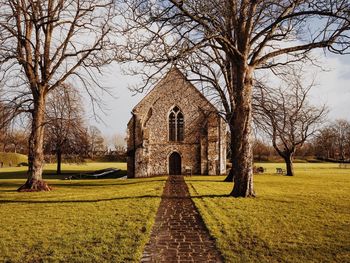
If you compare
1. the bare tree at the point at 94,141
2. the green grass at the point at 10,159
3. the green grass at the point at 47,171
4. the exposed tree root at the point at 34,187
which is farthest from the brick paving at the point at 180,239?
the green grass at the point at 10,159

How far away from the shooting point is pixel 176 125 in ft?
111

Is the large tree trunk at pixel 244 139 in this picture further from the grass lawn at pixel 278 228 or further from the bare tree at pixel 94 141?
the bare tree at pixel 94 141

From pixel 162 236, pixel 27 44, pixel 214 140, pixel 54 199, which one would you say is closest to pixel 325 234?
pixel 162 236

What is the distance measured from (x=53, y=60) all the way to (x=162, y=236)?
14.4m

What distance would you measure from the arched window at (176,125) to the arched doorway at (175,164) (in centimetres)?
167

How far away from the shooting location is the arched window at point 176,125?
3391 cm

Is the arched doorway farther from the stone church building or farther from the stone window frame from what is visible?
the stone window frame

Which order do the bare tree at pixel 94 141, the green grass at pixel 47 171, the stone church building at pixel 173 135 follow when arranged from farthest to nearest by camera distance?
the bare tree at pixel 94 141 < the green grass at pixel 47 171 < the stone church building at pixel 173 135

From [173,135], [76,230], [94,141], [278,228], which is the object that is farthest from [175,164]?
[94,141]

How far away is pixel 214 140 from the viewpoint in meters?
33.2

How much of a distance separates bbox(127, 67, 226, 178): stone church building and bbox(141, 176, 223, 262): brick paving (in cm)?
2139

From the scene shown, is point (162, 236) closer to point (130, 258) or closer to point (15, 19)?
point (130, 258)

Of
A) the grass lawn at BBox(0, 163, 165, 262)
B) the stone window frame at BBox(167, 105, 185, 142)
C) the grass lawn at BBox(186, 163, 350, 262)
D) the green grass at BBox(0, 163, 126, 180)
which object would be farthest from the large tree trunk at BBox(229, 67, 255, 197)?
the green grass at BBox(0, 163, 126, 180)

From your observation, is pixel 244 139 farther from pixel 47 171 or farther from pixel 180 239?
pixel 47 171
